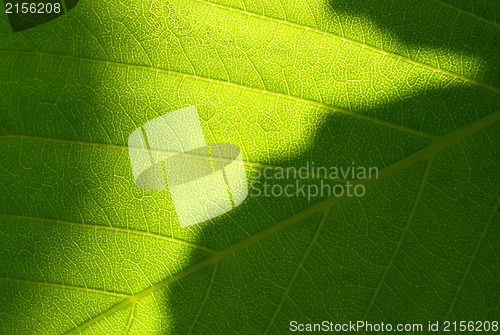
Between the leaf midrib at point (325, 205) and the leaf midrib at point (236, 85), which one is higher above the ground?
the leaf midrib at point (236, 85)

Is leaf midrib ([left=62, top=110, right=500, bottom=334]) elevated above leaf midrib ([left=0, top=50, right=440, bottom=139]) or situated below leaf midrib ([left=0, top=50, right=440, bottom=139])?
below

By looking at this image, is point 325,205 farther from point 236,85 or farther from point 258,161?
point 236,85

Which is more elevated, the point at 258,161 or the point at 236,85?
the point at 236,85

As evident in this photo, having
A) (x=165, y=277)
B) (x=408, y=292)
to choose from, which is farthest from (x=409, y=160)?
(x=165, y=277)

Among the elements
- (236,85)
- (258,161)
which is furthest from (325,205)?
(236,85)

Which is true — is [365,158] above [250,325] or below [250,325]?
above

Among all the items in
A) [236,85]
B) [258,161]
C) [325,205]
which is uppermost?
[236,85]

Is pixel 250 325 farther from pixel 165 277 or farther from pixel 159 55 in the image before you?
pixel 159 55

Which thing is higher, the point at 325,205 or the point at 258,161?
the point at 258,161
